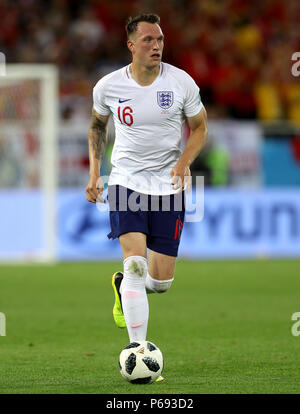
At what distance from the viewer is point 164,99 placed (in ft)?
20.4

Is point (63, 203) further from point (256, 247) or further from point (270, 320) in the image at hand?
point (270, 320)

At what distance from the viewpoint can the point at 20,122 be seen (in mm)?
15797

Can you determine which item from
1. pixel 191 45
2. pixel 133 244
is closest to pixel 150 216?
pixel 133 244

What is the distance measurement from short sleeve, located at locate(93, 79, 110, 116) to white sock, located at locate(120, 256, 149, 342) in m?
1.14

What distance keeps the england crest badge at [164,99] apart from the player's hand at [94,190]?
656 mm

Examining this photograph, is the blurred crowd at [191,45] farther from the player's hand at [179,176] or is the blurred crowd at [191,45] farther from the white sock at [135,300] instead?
the white sock at [135,300]

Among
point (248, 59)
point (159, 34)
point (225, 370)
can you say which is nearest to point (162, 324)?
point (225, 370)

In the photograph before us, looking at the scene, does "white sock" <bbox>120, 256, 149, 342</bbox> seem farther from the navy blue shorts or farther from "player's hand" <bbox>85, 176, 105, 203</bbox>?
"player's hand" <bbox>85, 176, 105, 203</bbox>

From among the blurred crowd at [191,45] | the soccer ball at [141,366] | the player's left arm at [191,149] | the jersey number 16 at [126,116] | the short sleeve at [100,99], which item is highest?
the blurred crowd at [191,45]

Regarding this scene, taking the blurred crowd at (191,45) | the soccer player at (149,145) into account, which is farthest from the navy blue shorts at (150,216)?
the blurred crowd at (191,45)

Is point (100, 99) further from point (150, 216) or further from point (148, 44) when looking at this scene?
point (150, 216)

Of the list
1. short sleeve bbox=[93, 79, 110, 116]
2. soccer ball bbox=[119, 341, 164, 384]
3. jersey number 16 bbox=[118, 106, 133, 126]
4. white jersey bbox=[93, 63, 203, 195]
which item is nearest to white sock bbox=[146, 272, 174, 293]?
white jersey bbox=[93, 63, 203, 195]

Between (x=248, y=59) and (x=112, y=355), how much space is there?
13826mm

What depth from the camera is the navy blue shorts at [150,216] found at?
6.14 meters
